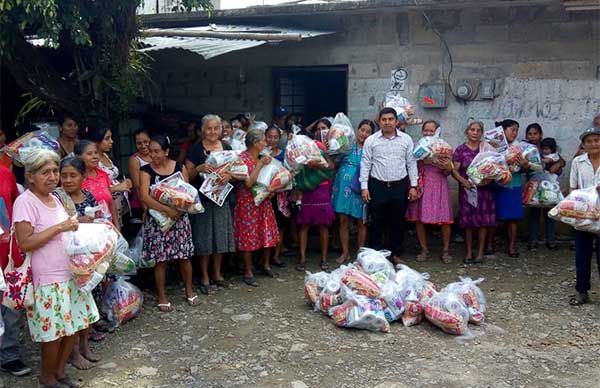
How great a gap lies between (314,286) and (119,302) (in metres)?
1.61

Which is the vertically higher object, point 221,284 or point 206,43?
point 206,43

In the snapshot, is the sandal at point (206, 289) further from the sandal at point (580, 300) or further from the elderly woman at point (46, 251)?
the sandal at point (580, 300)

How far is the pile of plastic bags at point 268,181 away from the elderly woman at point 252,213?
0.14 ft

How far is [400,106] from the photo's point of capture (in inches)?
267

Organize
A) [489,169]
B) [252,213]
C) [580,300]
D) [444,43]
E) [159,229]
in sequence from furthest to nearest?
[444,43] → [489,169] → [252,213] → [580,300] → [159,229]

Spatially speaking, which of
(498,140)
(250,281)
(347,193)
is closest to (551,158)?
(498,140)

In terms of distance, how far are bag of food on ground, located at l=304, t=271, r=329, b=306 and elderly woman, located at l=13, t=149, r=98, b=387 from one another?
205cm

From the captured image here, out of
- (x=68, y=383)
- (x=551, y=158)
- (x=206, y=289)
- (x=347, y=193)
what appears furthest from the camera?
(x=551, y=158)

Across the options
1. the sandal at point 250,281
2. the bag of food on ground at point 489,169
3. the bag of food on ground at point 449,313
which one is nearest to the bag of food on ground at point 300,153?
the sandal at point 250,281

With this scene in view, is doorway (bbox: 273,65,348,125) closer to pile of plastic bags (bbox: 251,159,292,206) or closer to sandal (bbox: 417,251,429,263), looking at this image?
sandal (bbox: 417,251,429,263)

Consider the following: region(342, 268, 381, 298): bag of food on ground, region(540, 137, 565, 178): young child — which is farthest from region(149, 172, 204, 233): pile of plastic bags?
region(540, 137, 565, 178): young child

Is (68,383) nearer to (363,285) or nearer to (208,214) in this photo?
(208,214)

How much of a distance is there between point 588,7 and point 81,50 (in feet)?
16.3

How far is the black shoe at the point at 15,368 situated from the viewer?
153 inches
